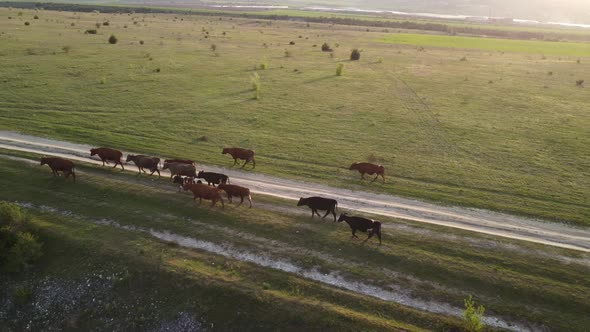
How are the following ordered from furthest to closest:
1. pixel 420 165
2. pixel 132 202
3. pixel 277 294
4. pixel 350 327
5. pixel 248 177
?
1. pixel 420 165
2. pixel 248 177
3. pixel 132 202
4. pixel 277 294
5. pixel 350 327

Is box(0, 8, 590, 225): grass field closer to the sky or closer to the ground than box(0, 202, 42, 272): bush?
closer to the sky

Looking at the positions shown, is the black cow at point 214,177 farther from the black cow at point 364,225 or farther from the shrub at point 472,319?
the shrub at point 472,319

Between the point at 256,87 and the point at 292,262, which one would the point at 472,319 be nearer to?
the point at 292,262

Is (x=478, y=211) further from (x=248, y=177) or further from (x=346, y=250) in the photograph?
(x=248, y=177)

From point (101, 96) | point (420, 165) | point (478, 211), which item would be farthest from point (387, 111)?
point (101, 96)

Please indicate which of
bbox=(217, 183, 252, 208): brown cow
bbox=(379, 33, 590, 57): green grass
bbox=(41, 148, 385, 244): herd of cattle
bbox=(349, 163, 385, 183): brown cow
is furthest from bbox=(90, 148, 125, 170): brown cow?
bbox=(379, 33, 590, 57): green grass

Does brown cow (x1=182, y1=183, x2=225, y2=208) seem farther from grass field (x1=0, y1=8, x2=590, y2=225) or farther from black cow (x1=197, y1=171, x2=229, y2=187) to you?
grass field (x1=0, y1=8, x2=590, y2=225)

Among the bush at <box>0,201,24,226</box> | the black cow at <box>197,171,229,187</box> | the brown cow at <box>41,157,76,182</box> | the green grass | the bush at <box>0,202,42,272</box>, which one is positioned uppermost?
the green grass
